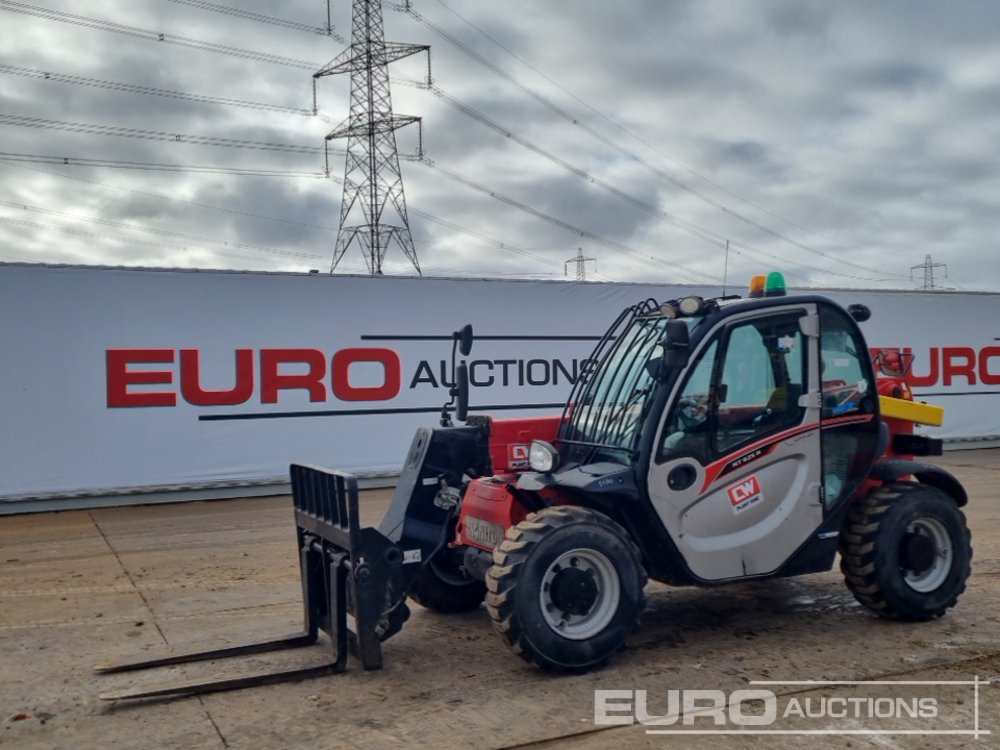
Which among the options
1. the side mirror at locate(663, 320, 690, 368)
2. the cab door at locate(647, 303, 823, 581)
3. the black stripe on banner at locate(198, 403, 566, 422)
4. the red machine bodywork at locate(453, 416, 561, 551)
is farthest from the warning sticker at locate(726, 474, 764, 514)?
the black stripe on banner at locate(198, 403, 566, 422)

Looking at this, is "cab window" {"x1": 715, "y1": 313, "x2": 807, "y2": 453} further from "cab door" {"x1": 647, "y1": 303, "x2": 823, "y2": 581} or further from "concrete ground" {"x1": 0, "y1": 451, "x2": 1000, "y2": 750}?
"concrete ground" {"x1": 0, "y1": 451, "x2": 1000, "y2": 750}

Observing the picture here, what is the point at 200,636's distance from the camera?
20.4 ft

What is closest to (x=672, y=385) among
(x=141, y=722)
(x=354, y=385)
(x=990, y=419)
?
(x=141, y=722)

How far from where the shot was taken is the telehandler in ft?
17.0

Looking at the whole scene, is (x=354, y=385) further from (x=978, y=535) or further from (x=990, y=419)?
(x=990, y=419)

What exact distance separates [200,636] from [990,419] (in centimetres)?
1574

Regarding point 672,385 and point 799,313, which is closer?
point 672,385

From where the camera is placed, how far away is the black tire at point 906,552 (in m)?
5.97

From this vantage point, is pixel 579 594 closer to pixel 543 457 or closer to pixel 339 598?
pixel 543 457

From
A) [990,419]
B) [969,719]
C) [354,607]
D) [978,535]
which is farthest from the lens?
[990,419]

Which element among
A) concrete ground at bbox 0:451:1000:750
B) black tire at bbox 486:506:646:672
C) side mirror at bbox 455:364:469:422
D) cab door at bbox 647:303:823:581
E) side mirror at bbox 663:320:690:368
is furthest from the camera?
side mirror at bbox 455:364:469:422

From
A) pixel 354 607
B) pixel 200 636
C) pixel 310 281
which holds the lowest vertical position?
pixel 200 636

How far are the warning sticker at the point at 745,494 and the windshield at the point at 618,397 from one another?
646 mm

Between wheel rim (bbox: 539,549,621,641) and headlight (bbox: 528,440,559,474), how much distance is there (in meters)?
0.52
